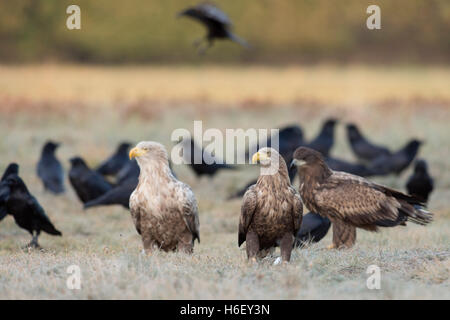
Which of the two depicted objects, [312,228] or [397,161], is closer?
[312,228]

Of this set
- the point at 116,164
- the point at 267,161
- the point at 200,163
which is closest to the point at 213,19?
the point at 200,163

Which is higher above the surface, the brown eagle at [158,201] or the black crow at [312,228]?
the brown eagle at [158,201]

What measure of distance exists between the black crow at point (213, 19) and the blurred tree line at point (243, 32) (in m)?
23.5

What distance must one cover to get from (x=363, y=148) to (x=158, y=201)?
8.08 meters

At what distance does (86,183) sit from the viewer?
10789 millimetres

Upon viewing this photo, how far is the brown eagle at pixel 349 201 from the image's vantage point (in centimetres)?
711

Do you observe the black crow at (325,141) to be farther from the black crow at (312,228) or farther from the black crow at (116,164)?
the black crow at (312,228)

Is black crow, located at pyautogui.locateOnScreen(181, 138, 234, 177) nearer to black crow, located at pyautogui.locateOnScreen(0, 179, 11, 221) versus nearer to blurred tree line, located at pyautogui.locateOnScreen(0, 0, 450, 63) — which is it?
black crow, located at pyautogui.locateOnScreen(0, 179, 11, 221)

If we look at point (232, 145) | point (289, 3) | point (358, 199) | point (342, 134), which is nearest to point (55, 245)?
point (358, 199)

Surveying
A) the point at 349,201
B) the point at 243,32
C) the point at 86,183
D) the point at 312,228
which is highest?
the point at 243,32

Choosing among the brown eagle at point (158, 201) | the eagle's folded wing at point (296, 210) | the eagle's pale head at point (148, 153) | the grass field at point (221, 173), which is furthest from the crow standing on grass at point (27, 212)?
the eagle's folded wing at point (296, 210)

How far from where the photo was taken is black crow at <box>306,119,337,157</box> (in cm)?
1353

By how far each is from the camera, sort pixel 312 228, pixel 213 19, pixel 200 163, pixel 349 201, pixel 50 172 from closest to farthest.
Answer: pixel 349 201 → pixel 312 228 → pixel 213 19 → pixel 50 172 → pixel 200 163

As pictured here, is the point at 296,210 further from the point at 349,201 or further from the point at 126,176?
the point at 126,176
